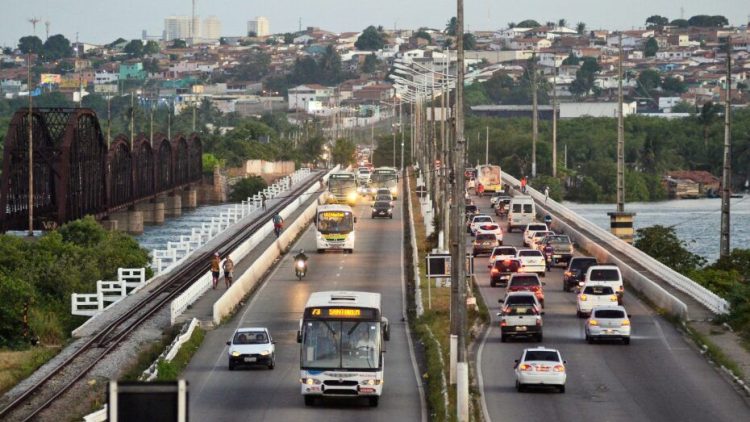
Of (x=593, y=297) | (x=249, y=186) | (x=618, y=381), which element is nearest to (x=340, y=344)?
(x=618, y=381)

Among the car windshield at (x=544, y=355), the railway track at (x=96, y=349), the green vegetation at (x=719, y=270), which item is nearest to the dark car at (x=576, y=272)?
the green vegetation at (x=719, y=270)

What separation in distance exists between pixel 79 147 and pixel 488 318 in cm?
8627

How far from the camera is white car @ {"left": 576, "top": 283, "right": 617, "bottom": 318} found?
178 ft

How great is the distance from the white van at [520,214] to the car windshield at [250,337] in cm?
5275

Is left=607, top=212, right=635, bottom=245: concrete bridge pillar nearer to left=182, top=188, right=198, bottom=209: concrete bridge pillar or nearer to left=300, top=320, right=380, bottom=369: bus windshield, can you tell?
left=300, top=320, right=380, bottom=369: bus windshield

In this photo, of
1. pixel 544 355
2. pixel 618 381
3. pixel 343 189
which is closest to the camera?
pixel 544 355

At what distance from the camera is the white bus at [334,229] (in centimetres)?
8069

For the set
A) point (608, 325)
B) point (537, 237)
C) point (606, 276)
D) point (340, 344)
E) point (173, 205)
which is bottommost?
point (173, 205)

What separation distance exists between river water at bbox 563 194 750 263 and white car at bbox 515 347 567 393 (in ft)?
235

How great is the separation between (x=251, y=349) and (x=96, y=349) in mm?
7709

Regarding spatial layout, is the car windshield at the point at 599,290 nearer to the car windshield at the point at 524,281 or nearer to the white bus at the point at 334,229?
the car windshield at the point at 524,281

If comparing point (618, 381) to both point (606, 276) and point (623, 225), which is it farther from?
point (623, 225)

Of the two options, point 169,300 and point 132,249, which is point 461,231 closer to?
point 169,300

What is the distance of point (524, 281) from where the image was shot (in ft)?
189
